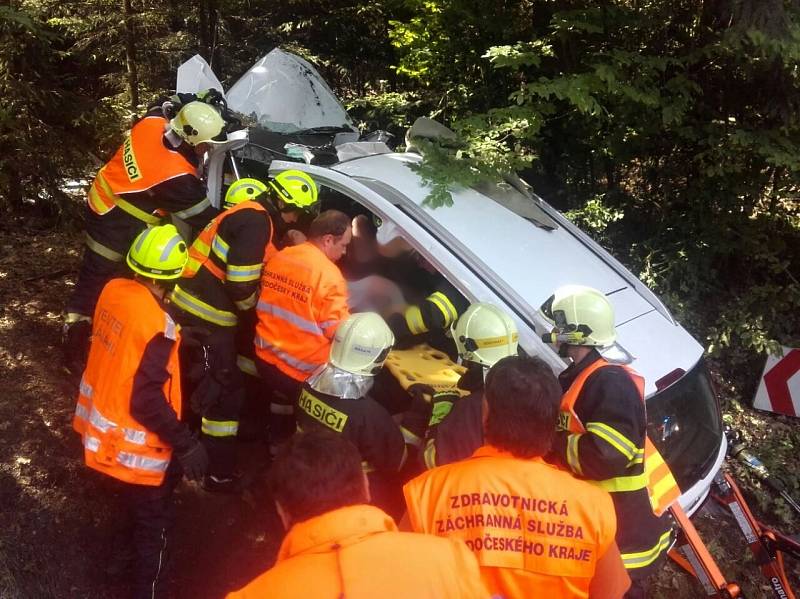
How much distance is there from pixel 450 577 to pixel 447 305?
2.09m

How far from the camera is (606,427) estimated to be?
246 cm

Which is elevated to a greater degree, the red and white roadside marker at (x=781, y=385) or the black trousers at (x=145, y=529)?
the black trousers at (x=145, y=529)

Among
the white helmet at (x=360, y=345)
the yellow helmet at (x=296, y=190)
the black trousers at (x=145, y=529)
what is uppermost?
the yellow helmet at (x=296, y=190)

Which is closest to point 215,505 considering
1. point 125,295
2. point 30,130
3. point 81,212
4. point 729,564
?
point 125,295

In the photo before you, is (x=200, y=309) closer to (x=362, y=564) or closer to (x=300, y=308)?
(x=300, y=308)

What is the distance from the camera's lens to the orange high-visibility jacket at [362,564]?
1424 mm

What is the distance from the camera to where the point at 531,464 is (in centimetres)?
195

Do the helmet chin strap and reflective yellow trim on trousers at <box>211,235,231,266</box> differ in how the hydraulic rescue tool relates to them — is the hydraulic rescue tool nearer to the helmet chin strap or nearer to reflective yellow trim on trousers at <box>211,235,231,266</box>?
reflective yellow trim on trousers at <box>211,235,231,266</box>

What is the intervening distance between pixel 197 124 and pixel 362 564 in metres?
3.49

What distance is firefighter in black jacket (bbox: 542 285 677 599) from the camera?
248cm

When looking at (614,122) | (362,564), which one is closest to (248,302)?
(362,564)

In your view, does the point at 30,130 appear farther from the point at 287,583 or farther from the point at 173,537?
the point at 287,583

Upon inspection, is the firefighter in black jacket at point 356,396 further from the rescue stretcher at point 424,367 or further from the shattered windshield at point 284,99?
the shattered windshield at point 284,99

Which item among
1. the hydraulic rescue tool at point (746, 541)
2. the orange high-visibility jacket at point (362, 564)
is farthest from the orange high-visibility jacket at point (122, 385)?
the hydraulic rescue tool at point (746, 541)
